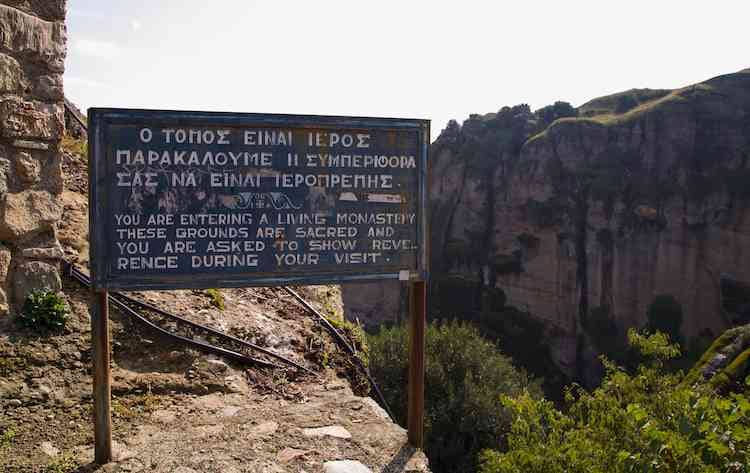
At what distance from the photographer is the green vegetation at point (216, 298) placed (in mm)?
6191

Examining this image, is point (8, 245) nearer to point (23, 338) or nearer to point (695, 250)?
point (23, 338)

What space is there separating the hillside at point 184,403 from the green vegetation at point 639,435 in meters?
1.33

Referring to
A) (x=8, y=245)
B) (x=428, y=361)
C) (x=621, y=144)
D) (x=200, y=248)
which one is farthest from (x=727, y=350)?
(x=621, y=144)

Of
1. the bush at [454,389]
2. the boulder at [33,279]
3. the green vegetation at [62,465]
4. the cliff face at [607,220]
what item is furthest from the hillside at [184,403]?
the cliff face at [607,220]

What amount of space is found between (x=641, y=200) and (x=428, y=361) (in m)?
29.7

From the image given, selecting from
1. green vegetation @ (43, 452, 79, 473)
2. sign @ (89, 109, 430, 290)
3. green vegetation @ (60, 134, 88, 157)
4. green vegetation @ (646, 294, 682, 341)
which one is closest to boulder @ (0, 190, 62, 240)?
sign @ (89, 109, 430, 290)

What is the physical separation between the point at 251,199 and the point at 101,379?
4.93ft

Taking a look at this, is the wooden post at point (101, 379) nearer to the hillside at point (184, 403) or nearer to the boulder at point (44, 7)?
the hillside at point (184, 403)

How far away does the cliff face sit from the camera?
41406 mm

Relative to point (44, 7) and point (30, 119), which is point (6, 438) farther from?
point (44, 7)

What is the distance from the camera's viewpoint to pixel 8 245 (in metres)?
4.54

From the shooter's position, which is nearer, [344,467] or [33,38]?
[344,467]

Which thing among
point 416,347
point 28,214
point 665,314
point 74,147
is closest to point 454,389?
point 74,147

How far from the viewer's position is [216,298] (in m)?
6.27
